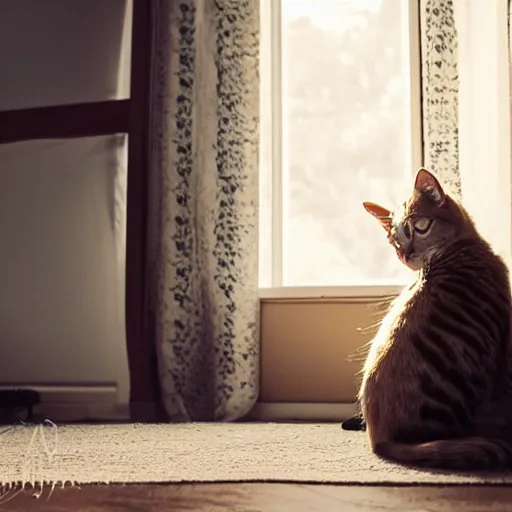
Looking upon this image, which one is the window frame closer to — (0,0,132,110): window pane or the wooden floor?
(0,0,132,110): window pane

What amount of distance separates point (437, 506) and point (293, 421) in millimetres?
1111

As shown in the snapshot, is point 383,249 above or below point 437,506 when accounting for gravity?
above

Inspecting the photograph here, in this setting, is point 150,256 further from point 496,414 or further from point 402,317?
point 496,414

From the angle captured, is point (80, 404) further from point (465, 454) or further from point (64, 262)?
point (465, 454)

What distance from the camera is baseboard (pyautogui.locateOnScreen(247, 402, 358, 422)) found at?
2.05 metres

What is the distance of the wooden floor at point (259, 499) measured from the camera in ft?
3.04

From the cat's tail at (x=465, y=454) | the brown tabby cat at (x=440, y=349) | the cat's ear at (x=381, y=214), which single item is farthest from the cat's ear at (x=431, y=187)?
the cat's tail at (x=465, y=454)

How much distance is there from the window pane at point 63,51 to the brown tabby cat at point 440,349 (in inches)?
48.0

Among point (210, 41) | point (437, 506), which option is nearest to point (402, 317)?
point (437, 506)

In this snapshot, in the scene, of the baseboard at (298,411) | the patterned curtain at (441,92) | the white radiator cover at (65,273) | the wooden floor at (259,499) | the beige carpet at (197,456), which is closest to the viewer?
the wooden floor at (259,499)

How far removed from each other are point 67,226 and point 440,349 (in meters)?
1.37

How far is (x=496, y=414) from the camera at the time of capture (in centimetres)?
123

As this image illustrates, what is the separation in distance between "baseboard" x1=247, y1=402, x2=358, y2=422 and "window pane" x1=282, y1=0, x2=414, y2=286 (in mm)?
386

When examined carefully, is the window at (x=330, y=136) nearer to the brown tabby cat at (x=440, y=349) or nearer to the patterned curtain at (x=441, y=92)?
the patterned curtain at (x=441, y=92)
